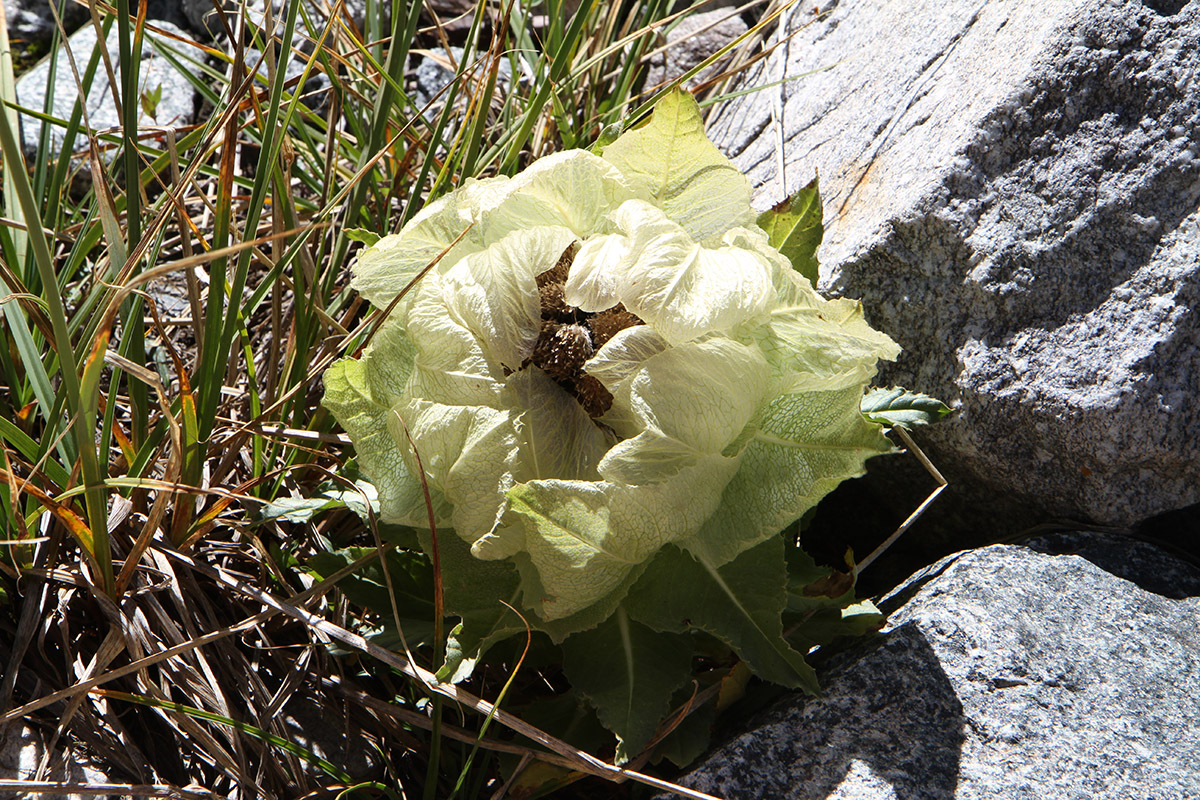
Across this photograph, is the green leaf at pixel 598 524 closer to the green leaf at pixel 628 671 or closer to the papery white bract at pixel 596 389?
the papery white bract at pixel 596 389

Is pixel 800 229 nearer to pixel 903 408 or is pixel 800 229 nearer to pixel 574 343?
pixel 903 408

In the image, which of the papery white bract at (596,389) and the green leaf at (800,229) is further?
the green leaf at (800,229)

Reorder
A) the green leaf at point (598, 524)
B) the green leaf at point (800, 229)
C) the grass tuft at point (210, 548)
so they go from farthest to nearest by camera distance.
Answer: the green leaf at point (800, 229)
the grass tuft at point (210, 548)
the green leaf at point (598, 524)

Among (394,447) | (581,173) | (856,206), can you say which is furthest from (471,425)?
(856,206)

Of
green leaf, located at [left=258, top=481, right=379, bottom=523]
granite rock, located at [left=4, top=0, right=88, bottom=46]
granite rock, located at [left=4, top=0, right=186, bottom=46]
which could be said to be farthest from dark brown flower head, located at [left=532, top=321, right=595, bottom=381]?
granite rock, located at [left=4, top=0, right=88, bottom=46]

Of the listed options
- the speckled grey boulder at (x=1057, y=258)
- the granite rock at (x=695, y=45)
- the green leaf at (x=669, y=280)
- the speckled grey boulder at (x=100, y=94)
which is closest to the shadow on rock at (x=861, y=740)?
the speckled grey boulder at (x=1057, y=258)

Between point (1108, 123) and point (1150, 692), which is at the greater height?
point (1108, 123)

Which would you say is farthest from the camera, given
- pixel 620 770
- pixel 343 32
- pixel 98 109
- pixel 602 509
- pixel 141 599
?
pixel 98 109

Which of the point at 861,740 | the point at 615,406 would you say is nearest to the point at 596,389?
the point at 615,406

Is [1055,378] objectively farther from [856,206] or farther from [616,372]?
[616,372]
